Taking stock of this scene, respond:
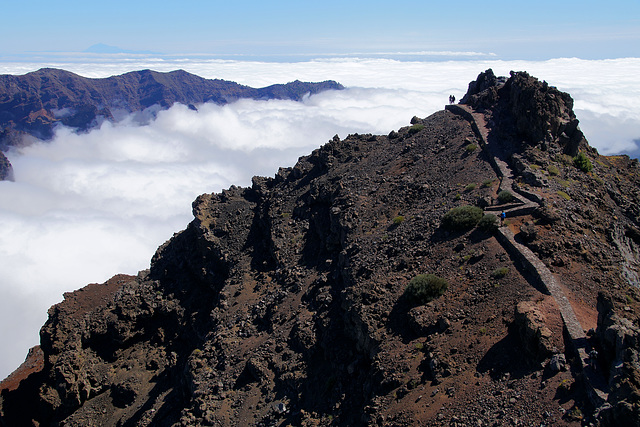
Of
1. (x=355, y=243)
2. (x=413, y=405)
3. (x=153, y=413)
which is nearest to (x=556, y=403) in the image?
(x=413, y=405)

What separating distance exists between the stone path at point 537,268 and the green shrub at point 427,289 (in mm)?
3844

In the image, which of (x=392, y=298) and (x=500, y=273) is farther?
(x=392, y=298)

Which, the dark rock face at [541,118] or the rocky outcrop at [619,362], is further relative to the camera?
the dark rock face at [541,118]

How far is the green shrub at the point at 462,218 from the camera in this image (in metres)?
24.8

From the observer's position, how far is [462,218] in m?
25.1

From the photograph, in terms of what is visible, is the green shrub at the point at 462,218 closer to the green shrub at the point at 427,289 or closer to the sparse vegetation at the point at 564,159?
the green shrub at the point at 427,289

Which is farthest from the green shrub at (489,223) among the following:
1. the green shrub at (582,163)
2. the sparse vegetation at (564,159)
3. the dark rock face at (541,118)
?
the green shrub at (582,163)

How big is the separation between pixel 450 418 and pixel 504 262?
873 cm

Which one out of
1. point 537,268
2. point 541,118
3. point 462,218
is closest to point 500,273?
point 537,268

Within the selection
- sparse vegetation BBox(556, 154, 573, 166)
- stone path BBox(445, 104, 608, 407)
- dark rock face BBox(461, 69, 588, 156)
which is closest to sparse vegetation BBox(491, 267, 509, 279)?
stone path BBox(445, 104, 608, 407)

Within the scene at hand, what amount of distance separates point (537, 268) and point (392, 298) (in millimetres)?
7108

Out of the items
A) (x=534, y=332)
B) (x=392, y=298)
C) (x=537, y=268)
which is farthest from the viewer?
(x=392, y=298)

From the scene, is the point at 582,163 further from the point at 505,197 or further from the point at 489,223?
the point at 489,223

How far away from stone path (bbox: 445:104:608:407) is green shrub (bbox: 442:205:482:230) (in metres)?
1.23
